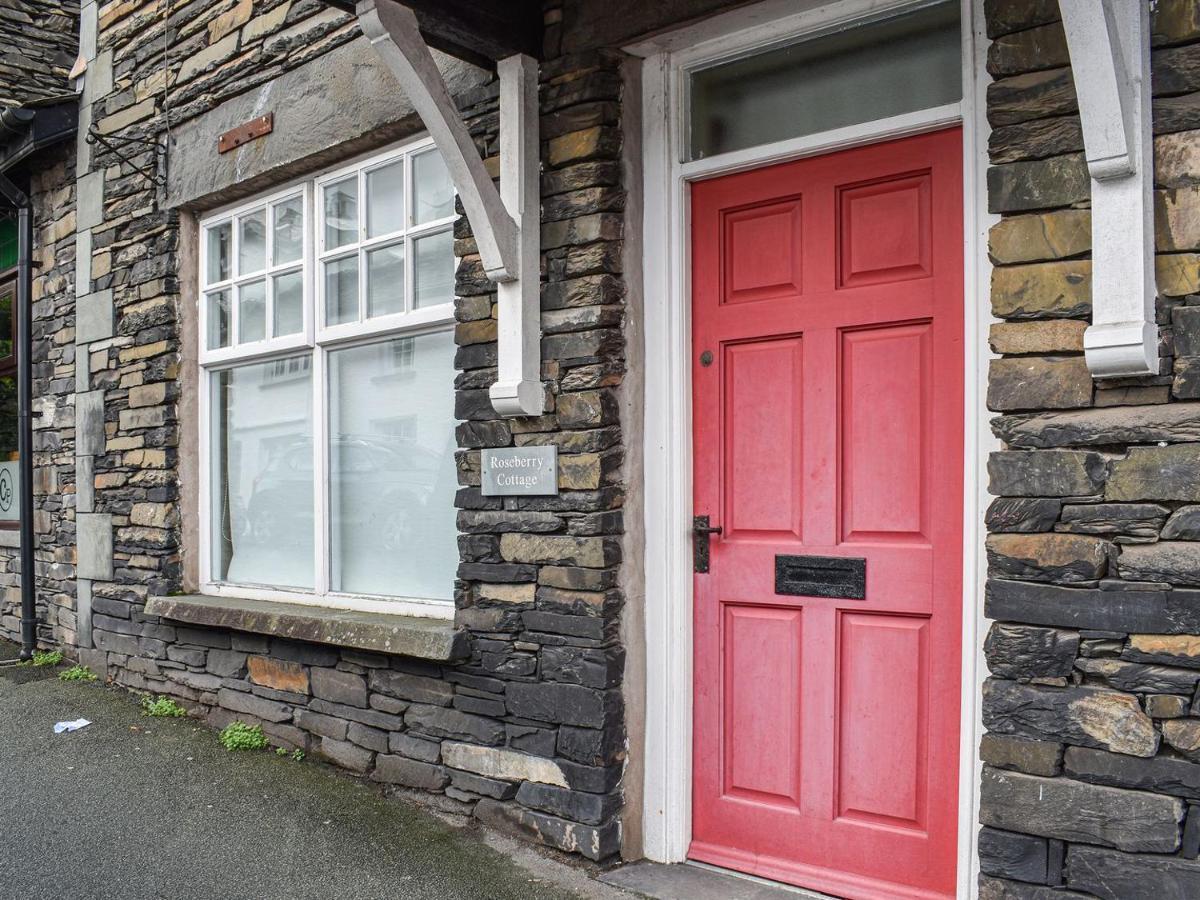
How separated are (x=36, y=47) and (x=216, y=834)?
6012 mm

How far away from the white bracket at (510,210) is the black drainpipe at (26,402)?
416 centimetres

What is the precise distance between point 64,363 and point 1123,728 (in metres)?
5.79

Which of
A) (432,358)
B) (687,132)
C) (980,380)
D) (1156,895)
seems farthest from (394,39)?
(1156,895)

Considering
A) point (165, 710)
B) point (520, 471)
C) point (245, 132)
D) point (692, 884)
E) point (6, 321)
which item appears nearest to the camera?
point (692, 884)

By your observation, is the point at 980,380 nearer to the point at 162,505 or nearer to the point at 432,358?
the point at 432,358

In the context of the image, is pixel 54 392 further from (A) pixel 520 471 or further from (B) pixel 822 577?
(B) pixel 822 577

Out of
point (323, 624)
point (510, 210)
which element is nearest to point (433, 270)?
point (510, 210)

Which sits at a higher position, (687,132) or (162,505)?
(687,132)

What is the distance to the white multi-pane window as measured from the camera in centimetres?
411

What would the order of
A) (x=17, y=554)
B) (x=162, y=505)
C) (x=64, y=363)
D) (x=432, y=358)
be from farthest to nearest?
1. (x=17, y=554)
2. (x=64, y=363)
3. (x=162, y=505)
4. (x=432, y=358)

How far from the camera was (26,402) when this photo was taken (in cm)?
618

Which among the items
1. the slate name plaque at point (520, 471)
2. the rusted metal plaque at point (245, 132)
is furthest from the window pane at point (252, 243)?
the slate name plaque at point (520, 471)

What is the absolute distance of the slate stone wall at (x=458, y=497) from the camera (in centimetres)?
332

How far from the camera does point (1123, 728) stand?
7.65 feet
